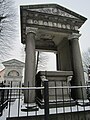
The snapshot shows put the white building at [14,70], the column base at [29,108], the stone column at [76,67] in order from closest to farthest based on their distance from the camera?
the column base at [29,108] → the stone column at [76,67] → the white building at [14,70]

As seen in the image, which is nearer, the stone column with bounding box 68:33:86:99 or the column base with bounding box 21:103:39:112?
the column base with bounding box 21:103:39:112

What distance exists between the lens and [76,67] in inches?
231

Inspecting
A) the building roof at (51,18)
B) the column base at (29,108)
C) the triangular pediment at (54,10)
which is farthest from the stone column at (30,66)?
the triangular pediment at (54,10)

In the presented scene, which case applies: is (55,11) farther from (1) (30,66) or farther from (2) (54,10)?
(1) (30,66)

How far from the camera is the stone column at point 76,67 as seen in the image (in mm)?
5608

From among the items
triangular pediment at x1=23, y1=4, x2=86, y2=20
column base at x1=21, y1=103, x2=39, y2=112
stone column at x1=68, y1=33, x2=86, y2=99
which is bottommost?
column base at x1=21, y1=103, x2=39, y2=112

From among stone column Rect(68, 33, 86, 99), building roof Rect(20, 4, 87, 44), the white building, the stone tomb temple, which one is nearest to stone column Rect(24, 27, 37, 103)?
the stone tomb temple

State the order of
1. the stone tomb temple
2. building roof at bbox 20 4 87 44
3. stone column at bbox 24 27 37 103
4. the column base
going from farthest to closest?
building roof at bbox 20 4 87 44 < the stone tomb temple < stone column at bbox 24 27 37 103 < the column base

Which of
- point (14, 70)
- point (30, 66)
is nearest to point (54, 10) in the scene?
point (30, 66)

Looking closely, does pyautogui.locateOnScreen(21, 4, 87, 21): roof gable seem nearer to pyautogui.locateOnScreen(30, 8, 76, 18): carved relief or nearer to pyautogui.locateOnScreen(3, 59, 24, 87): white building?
pyautogui.locateOnScreen(30, 8, 76, 18): carved relief

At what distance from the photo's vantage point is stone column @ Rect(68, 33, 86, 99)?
561 centimetres

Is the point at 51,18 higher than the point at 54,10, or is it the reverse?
the point at 54,10

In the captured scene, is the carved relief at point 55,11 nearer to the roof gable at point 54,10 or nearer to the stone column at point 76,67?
the roof gable at point 54,10

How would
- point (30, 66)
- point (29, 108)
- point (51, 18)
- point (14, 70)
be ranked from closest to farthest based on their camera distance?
1. point (29, 108)
2. point (30, 66)
3. point (51, 18)
4. point (14, 70)
